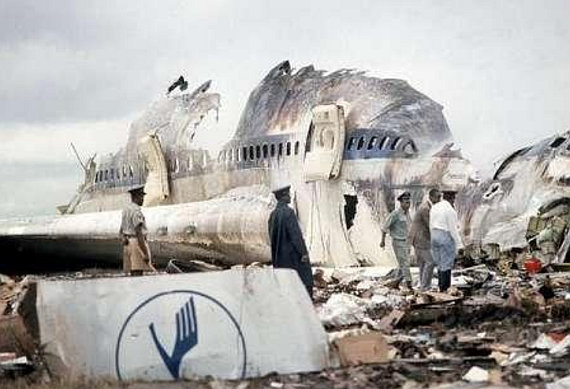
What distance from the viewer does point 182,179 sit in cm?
2138

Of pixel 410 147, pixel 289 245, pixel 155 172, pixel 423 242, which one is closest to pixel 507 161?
pixel 410 147

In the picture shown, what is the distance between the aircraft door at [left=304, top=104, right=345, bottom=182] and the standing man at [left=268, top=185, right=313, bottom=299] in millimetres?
6455

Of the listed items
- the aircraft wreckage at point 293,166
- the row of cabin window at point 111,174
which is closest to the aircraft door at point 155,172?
the aircraft wreckage at point 293,166

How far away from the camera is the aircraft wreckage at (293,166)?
15695mm

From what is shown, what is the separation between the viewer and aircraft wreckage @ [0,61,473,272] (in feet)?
51.5

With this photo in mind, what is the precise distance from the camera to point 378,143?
52.6 ft

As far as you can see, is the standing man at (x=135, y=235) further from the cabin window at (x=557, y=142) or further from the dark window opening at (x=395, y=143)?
the cabin window at (x=557, y=142)

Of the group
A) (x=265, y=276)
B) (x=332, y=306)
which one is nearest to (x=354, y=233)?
(x=332, y=306)

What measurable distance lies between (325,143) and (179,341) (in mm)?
10133

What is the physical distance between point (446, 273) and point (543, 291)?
6.15 ft

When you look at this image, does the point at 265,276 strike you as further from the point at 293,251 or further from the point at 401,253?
the point at 401,253

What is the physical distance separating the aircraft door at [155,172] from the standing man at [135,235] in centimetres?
965

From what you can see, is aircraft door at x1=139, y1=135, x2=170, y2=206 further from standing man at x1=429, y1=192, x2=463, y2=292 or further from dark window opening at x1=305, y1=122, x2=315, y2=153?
standing man at x1=429, y1=192, x2=463, y2=292

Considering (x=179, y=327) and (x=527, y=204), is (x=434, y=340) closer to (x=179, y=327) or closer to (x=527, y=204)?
(x=179, y=327)
